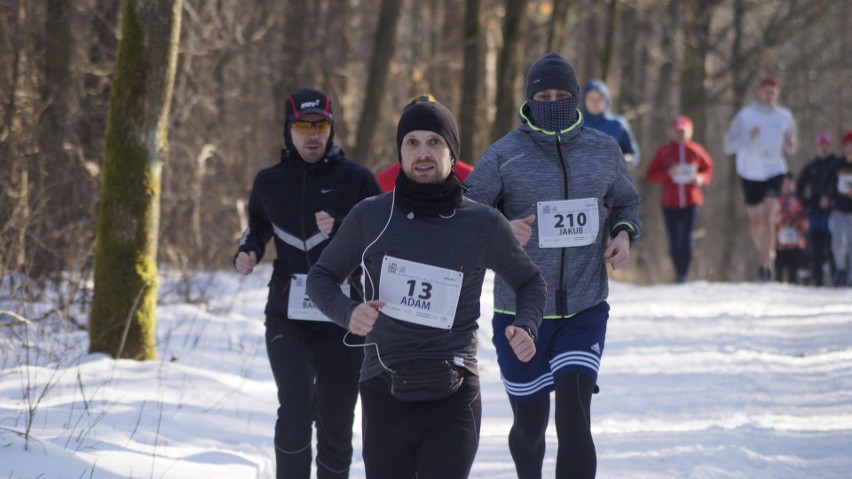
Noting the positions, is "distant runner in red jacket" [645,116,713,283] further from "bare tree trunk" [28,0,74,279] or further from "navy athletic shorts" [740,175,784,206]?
"bare tree trunk" [28,0,74,279]

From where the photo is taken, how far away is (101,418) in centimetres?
653

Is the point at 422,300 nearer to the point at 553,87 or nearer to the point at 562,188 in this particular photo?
the point at 562,188

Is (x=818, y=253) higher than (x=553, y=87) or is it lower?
lower

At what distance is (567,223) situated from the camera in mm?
5398

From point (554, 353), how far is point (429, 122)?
148 cm

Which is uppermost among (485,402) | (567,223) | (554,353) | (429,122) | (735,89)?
(735,89)

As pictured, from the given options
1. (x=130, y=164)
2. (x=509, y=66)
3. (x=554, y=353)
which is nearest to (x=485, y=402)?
(x=130, y=164)

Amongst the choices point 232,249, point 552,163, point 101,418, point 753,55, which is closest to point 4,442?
point 101,418

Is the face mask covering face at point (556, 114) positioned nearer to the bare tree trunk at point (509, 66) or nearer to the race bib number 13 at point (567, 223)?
the race bib number 13 at point (567, 223)

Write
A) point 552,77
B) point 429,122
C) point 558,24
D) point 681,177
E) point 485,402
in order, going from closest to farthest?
point 429,122 → point 552,77 → point 485,402 → point 681,177 → point 558,24

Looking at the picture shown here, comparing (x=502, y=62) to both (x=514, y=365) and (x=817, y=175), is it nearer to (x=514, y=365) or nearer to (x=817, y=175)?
(x=817, y=175)

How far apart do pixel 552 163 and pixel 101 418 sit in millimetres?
2911

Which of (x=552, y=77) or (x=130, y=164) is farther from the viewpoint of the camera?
(x=130, y=164)

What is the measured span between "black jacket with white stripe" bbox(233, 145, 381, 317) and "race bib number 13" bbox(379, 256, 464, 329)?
4.81ft
